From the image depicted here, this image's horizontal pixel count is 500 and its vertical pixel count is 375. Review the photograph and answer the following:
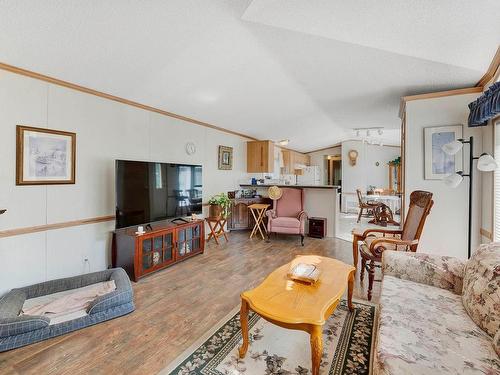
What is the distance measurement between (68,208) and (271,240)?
3.44 metres

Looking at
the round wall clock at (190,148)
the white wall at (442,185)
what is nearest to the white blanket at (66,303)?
the round wall clock at (190,148)

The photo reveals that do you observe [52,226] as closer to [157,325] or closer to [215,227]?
[157,325]

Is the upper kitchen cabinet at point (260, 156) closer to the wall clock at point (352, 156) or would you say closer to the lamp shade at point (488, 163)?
the wall clock at point (352, 156)

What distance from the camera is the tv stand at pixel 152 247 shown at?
3025mm

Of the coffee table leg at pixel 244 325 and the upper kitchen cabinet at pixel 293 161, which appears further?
the upper kitchen cabinet at pixel 293 161

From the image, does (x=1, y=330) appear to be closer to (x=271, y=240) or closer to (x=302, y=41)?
(x=302, y=41)

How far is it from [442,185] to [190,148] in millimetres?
3884

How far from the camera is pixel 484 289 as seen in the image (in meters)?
1.51

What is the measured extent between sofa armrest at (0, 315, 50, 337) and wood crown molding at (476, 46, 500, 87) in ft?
14.2

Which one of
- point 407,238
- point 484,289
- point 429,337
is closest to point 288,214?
point 407,238

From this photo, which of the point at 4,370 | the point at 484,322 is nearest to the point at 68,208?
the point at 4,370

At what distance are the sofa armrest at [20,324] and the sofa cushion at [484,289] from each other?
2999 millimetres

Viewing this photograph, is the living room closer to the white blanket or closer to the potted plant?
the white blanket

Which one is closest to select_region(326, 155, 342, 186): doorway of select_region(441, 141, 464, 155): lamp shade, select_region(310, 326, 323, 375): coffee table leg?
select_region(441, 141, 464, 155): lamp shade
